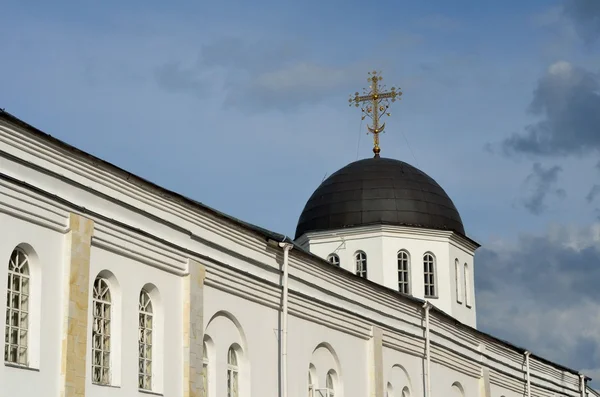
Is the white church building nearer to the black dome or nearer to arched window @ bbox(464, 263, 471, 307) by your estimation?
arched window @ bbox(464, 263, 471, 307)

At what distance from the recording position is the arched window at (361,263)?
37844mm

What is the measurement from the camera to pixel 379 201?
38.0m

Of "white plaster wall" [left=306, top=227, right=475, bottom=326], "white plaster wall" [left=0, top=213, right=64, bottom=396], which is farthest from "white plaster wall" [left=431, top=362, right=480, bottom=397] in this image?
"white plaster wall" [left=0, top=213, right=64, bottom=396]

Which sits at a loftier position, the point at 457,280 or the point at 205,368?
the point at 457,280

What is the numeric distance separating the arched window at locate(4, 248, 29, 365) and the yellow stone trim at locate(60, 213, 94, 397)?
65 centimetres

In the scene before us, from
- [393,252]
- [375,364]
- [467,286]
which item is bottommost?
[375,364]

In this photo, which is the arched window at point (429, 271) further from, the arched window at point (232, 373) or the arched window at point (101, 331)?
the arched window at point (101, 331)

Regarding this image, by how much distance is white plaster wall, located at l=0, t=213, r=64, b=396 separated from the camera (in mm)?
17312

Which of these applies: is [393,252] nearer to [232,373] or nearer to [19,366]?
[232,373]

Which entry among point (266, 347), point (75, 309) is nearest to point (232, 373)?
point (266, 347)

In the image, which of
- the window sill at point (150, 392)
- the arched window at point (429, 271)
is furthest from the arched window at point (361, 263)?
the window sill at point (150, 392)

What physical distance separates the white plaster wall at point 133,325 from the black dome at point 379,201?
17112mm

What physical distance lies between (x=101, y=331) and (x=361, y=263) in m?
19.3

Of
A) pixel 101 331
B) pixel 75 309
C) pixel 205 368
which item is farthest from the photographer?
pixel 205 368
